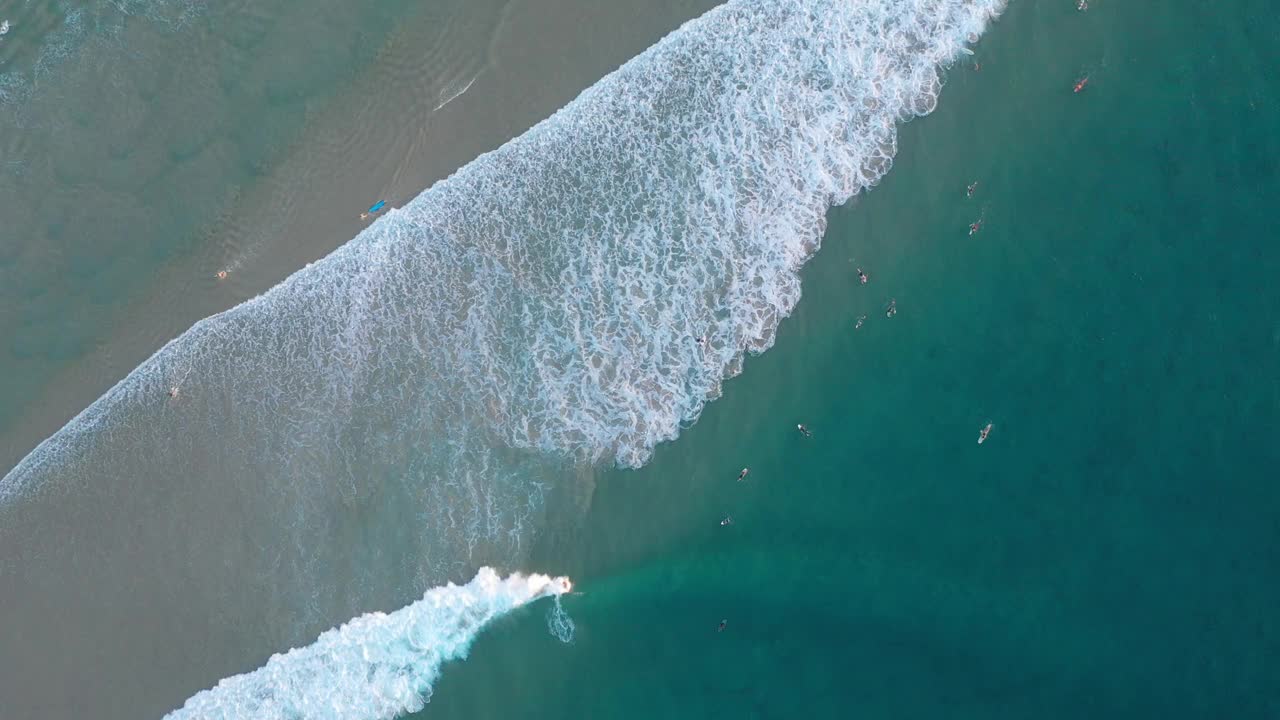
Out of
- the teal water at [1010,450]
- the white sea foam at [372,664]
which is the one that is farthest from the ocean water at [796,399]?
the white sea foam at [372,664]

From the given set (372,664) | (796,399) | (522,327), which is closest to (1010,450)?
(796,399)

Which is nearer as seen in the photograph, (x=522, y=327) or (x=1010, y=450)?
(x=1010, y=450)

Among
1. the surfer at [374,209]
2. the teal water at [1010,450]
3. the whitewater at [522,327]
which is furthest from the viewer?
the surfer at [374,209]

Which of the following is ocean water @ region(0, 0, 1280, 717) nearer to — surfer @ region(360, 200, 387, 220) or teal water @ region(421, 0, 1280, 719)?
teal water @ region(421, 0, 1280, 719)

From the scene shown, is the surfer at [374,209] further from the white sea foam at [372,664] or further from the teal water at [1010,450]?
the white sea foam at [372,664]

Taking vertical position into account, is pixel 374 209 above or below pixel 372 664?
above

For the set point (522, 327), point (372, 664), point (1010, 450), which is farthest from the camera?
point (372, 664)

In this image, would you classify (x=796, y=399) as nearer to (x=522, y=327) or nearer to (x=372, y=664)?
(x=522, y=327)
